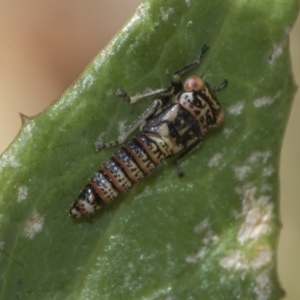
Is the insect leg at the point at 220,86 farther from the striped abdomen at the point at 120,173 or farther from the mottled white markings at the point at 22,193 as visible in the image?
the mottled white markings at the point at 22,193

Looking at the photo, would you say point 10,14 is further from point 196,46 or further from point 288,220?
point 288,220

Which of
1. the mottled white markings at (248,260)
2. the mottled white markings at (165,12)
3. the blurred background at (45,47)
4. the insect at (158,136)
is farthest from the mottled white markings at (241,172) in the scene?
the blurred background at (45,47)

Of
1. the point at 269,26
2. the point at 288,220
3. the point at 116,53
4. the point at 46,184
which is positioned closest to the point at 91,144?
the point at 46,184

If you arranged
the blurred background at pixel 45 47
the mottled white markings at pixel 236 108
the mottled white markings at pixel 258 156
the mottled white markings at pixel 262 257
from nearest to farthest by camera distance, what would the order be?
the mottled white markings at pixel 262 257, the mottled white markings at pixel 258 156, the mottled white markings at pixel 236 108, the blurred background at pixel 45 47

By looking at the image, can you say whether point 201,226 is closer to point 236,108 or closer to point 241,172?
point 241,172

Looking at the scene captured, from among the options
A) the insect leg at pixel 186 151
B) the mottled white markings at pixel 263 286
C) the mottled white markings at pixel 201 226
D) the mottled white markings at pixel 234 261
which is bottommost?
the mottled white markings at pixel 263 286

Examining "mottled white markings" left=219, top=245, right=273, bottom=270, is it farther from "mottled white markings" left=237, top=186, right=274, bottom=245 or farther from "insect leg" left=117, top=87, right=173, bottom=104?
"insect leg" left=117, top=87, right=173, bottom=104

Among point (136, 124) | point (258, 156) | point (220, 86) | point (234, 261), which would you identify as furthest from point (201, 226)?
point (220, 86)
